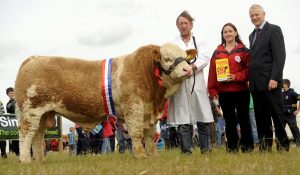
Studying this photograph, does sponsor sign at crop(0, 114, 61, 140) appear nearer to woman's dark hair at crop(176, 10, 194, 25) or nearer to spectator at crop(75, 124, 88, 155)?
spectator at crop(75, 124, 88, 155)

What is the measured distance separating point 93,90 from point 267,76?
2.90 meters

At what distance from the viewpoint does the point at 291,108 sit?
1247cm

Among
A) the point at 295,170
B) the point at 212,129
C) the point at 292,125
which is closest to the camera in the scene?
the point at 295,170

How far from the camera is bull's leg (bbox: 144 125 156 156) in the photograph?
295 inches

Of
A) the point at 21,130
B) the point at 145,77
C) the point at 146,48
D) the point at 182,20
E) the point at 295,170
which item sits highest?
the point at 182,20

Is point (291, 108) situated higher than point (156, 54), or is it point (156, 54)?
point (156, 54)

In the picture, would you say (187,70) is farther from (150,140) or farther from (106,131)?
(106,131)

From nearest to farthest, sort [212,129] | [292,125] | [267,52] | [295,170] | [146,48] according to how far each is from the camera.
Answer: [295,170], [267,52], [146,48], [292,125], [212,129]

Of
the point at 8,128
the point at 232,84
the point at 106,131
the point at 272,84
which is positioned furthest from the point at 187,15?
the point at 8,128

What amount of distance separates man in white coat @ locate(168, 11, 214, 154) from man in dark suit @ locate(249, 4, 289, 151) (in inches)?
32.3

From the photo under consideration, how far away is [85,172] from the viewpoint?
4707mm

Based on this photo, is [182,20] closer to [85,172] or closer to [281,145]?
[281,145]

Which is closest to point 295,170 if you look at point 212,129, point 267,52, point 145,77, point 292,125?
point 267,52

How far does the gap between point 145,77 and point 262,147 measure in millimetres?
2304
